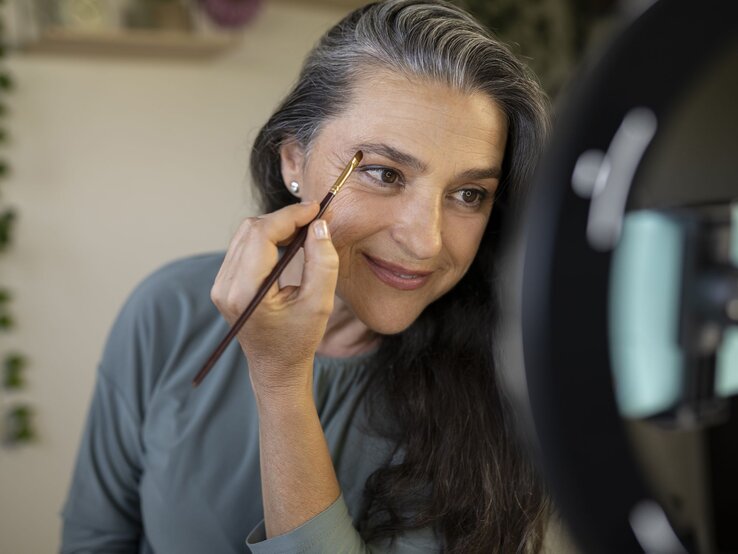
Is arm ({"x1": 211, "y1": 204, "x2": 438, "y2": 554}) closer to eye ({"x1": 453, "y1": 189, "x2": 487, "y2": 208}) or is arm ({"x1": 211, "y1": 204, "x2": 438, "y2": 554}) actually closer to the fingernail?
the fingernail

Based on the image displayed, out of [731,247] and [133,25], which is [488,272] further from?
[133,25]

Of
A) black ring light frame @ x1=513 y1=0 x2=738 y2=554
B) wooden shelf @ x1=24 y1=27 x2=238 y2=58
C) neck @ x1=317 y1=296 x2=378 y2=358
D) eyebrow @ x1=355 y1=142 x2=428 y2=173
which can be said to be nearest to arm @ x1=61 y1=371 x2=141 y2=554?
neck @ x1=317 y1=296 x2=378 y2=358

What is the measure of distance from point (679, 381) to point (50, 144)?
1882mm

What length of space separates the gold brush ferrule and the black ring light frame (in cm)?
51

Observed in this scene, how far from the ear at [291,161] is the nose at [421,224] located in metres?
0.19

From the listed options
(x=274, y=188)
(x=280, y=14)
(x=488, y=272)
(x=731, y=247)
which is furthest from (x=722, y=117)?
(x=731, y=247)

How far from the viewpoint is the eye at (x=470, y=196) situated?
35.0 inches

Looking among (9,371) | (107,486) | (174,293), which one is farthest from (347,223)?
(9,371)

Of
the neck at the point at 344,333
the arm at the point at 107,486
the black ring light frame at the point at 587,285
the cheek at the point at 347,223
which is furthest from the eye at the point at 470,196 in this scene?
the black ring light frame at the point at 587,285

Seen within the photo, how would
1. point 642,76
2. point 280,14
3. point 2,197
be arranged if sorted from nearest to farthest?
A: point 642,76
point 2,197
point 280,14

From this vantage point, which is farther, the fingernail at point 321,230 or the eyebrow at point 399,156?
the eyebrow at point 399,156

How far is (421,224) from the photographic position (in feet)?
2.71

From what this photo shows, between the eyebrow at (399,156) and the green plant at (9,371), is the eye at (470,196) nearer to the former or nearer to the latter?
the eyebrow at (399,156)

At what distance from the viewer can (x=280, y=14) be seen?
2.19m
